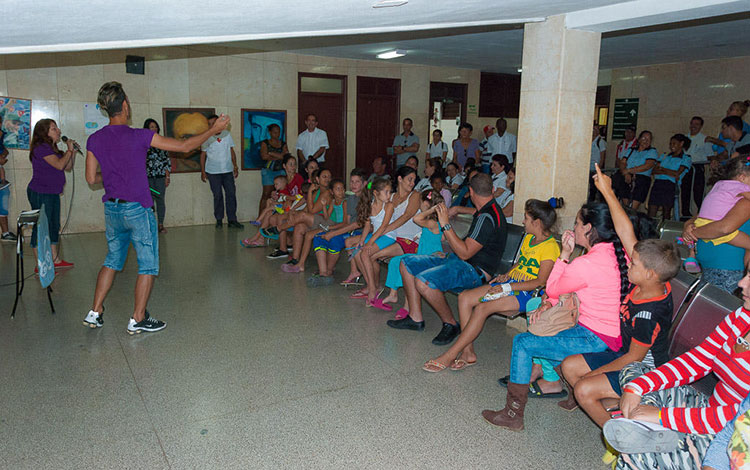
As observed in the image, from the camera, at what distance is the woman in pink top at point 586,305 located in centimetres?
310

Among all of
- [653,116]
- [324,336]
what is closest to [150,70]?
[324,336]

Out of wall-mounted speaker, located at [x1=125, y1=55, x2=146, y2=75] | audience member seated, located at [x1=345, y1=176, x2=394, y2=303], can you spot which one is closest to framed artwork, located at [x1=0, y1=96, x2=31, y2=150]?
wall-mounted speaker, located at [x1=125, y1=55, x2=146, y2=75]

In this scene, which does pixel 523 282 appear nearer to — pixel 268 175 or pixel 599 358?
pixel 599 358

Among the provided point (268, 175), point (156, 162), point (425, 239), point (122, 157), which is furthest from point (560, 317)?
point (268, 175)

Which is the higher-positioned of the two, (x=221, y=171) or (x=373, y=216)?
(x=221, y=171)

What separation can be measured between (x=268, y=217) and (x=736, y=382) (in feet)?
21.0

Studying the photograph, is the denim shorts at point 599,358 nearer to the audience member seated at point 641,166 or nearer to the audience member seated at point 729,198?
the audience member seated at point 729,198

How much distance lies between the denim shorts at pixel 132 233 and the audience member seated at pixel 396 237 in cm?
198

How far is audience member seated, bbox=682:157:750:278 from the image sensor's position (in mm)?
3723

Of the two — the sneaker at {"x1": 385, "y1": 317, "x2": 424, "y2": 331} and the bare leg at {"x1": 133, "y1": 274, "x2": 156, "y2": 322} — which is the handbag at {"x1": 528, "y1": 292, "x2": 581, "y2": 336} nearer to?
the sneaker at {"x1": 385, "y1": 317, "x2": 424, "y2": 331}

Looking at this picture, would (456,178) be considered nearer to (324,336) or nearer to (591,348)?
(324,336)

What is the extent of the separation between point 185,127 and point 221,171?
972 millimetres

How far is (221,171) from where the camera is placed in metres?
9.66

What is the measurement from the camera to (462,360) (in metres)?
4.06
